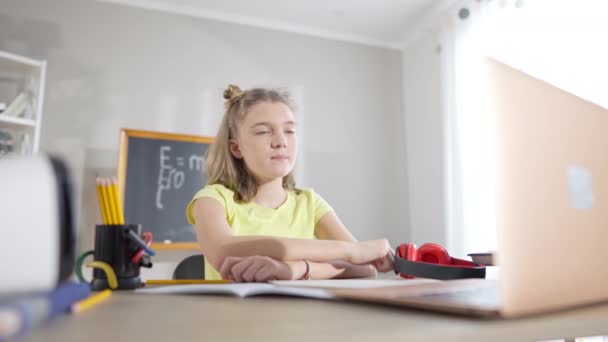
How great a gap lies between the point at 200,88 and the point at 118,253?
220 cm

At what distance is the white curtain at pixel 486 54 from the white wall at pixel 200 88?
32cm

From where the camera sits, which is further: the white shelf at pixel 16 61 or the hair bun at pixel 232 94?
the white shelf at pixel 16 61

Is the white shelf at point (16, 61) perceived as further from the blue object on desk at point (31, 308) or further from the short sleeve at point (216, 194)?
the blue object on desk at point (31, 308)

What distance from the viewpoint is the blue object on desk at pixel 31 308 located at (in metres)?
0.19

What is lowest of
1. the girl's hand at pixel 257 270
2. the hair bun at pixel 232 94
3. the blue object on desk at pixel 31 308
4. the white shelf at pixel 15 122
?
the girl's hand at pixel 257 270

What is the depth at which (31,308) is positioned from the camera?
0.72ft

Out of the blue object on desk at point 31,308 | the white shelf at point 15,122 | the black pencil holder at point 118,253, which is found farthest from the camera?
the white shelf at point 15,122

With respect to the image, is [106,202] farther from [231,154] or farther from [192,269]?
[192,269]

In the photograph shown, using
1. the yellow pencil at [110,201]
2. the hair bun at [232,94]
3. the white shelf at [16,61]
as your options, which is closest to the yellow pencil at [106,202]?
the yellow pencil at [110,201]

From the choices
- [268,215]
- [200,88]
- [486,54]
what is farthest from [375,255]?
[200,88]

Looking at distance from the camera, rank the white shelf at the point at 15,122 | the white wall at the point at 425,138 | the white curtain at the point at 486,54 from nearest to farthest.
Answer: the white curtain at the point at 486,54
the white shelf at the point at 15,122
the white wall at the point at 425,138

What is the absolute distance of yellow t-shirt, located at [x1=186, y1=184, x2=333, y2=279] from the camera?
1090 millimetres

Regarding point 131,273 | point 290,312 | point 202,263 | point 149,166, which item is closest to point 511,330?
point 290,312

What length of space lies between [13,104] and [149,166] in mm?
683
